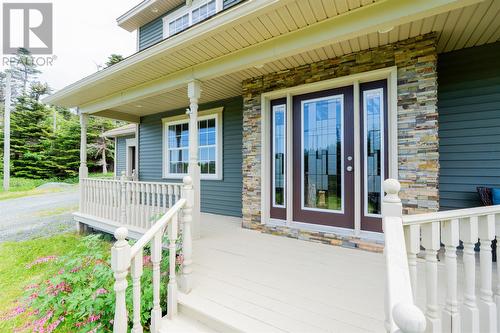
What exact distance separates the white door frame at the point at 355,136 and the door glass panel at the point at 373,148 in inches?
4.0

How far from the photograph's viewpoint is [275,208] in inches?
160

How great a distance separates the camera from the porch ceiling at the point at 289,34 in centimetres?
235

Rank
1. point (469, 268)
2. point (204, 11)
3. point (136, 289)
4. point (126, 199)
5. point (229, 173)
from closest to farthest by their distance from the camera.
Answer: point (469, 268), point (136, 289), point (126, 199), point (229, 173), point (204, 11)

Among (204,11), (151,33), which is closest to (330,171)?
(204,11)

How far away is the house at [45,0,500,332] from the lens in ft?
5.10

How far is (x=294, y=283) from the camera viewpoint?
7.45 ft

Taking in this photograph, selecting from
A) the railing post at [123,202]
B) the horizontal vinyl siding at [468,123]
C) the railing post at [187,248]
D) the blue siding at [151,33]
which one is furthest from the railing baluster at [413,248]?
the blue siding at [151,33]

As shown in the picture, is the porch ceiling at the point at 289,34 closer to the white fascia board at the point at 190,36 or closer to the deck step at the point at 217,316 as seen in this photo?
the white fascia board at the point at 190,36

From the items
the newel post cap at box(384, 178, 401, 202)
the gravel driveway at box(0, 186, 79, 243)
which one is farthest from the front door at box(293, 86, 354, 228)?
the gravel driveway at box(0, 186, 79, 243)

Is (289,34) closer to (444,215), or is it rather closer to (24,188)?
(444,215)

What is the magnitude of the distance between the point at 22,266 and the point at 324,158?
5135mm

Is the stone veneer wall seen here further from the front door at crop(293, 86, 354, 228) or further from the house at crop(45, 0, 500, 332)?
the front door at crop(293, 86, 354, 228)

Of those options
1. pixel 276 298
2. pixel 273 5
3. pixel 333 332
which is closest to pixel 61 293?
pixel 276 298

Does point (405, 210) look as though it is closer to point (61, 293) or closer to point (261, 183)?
point (261, 183)
